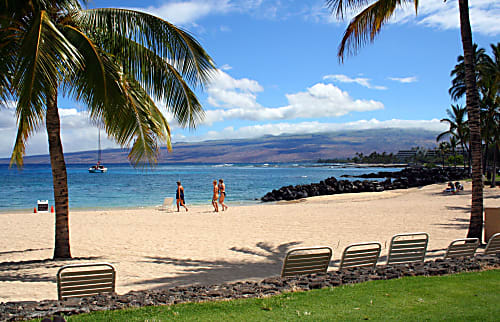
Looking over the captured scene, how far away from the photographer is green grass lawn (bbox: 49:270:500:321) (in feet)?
13.2

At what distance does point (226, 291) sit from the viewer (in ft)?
16.3

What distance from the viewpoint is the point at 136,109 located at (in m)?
7.96

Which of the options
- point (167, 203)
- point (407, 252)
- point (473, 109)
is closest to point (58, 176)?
point (407, 252)

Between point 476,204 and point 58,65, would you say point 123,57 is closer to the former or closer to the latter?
point 58,65

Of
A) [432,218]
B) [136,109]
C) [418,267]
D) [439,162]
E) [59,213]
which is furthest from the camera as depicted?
[439,162]

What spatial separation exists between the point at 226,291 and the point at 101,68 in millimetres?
4089

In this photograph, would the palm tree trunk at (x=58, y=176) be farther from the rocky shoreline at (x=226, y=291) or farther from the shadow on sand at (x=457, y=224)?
the shadow on sand at (x=457, y=224)

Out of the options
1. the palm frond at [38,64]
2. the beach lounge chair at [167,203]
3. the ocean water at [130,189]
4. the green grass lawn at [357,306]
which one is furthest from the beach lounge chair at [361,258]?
the beach lounge chair at [167,203]

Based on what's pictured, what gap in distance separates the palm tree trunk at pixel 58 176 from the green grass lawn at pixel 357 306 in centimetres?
510

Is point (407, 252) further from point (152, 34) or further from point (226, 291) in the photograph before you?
point (152, 34)

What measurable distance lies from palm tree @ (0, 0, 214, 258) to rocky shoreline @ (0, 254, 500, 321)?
2600 millimetres

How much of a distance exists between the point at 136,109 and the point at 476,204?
7.56 metres

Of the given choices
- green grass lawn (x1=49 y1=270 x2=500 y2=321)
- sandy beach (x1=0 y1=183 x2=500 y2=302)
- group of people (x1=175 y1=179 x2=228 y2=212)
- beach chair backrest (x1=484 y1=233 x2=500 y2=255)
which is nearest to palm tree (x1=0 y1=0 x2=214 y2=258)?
sandy beach (x1=0 y1=183 x2=500 y2=302)

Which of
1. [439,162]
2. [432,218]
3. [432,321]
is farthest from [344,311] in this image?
[439,162]
